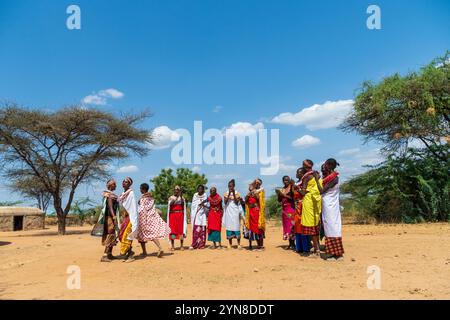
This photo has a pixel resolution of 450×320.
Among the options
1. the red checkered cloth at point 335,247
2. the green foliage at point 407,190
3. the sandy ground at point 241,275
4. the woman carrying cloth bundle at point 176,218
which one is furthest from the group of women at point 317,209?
the green foliage at point 407,190

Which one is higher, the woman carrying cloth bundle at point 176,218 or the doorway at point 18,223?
the woman carrying cloth bundle at point 176,218

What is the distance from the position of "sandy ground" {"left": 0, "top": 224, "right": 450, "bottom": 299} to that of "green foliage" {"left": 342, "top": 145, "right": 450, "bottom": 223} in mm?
8183

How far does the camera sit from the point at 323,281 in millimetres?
5898

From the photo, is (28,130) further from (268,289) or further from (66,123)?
(268,289)

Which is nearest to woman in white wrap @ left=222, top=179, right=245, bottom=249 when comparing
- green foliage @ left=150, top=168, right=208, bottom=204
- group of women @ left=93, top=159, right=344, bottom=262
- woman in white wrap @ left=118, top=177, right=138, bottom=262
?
group of women @ left=93, top=159, right=344, bottom=262

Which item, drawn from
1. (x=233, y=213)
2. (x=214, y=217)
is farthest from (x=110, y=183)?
(x=233, y=213)

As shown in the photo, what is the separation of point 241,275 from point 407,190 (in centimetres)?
1394

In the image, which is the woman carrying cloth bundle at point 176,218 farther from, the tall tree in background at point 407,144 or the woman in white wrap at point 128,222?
the tall tree in background at point 407,144

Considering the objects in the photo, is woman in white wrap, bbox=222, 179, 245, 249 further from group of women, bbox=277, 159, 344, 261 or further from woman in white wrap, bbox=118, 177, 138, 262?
woman in white wrap, bbox=118, 177, 138, 262

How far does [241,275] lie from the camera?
6473 mm

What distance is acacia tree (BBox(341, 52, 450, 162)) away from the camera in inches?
675

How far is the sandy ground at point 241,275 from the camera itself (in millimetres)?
5270

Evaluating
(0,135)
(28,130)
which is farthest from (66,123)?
(0,135)

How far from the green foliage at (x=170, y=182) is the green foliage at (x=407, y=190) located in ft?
77.4
